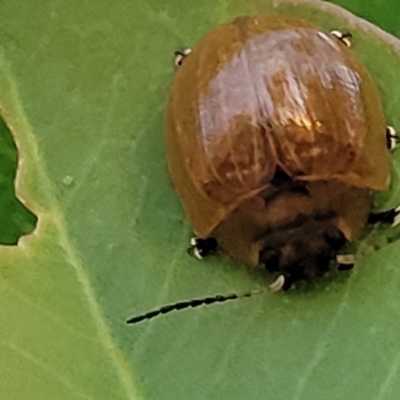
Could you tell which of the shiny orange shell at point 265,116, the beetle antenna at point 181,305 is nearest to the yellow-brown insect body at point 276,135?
the shiny orange shell at point 265,116

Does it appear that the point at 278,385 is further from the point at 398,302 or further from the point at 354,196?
the point at 354,196

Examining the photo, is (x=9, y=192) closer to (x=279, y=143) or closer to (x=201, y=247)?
(x=201, y=247)

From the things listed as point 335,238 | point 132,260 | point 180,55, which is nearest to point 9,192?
point 132,260

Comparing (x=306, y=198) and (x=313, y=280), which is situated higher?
(x=306, y=198)

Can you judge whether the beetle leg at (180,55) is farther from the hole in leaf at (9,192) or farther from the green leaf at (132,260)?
the hole in leaf at (9,192)

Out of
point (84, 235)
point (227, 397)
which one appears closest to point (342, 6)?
point (84, 235)

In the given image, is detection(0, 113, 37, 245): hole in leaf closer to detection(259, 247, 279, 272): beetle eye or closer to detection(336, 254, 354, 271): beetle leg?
detection(259, 247, 279, 272): beetle eye

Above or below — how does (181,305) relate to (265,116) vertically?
below
